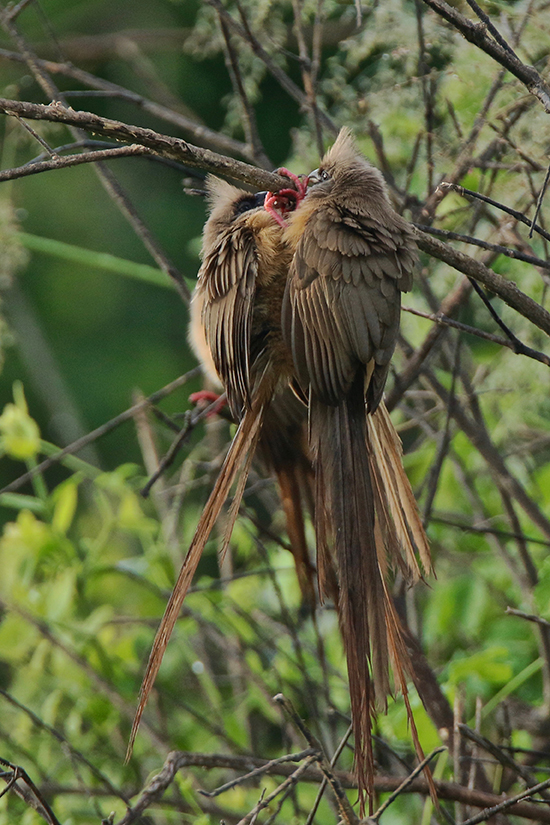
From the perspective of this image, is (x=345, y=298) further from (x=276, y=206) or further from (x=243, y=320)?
(x=276, y=206)

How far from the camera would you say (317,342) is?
1316mm

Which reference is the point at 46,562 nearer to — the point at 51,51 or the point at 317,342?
the point at 317,342

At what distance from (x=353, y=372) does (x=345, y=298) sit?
4.7 inches

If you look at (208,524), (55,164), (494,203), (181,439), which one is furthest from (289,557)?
(55,164)

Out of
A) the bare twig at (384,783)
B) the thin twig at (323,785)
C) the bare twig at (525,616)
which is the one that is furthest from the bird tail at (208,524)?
the bare twig at (525,616)

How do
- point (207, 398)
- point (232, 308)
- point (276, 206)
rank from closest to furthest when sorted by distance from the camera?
1. point (232, 308)
2. point (276, 206)
3. point (207, 398)

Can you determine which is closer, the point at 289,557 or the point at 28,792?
the point at 28,792

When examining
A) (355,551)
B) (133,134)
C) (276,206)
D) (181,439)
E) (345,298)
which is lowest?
(355,551)

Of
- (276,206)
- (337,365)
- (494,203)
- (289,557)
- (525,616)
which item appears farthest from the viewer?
(289,557)

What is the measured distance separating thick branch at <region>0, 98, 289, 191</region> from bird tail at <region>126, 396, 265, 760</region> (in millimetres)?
440

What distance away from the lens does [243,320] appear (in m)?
1.41

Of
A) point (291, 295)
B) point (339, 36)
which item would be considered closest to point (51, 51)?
point (339, 36)

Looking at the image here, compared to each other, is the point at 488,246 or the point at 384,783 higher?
the point at 488,246

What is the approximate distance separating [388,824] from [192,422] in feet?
3.19
